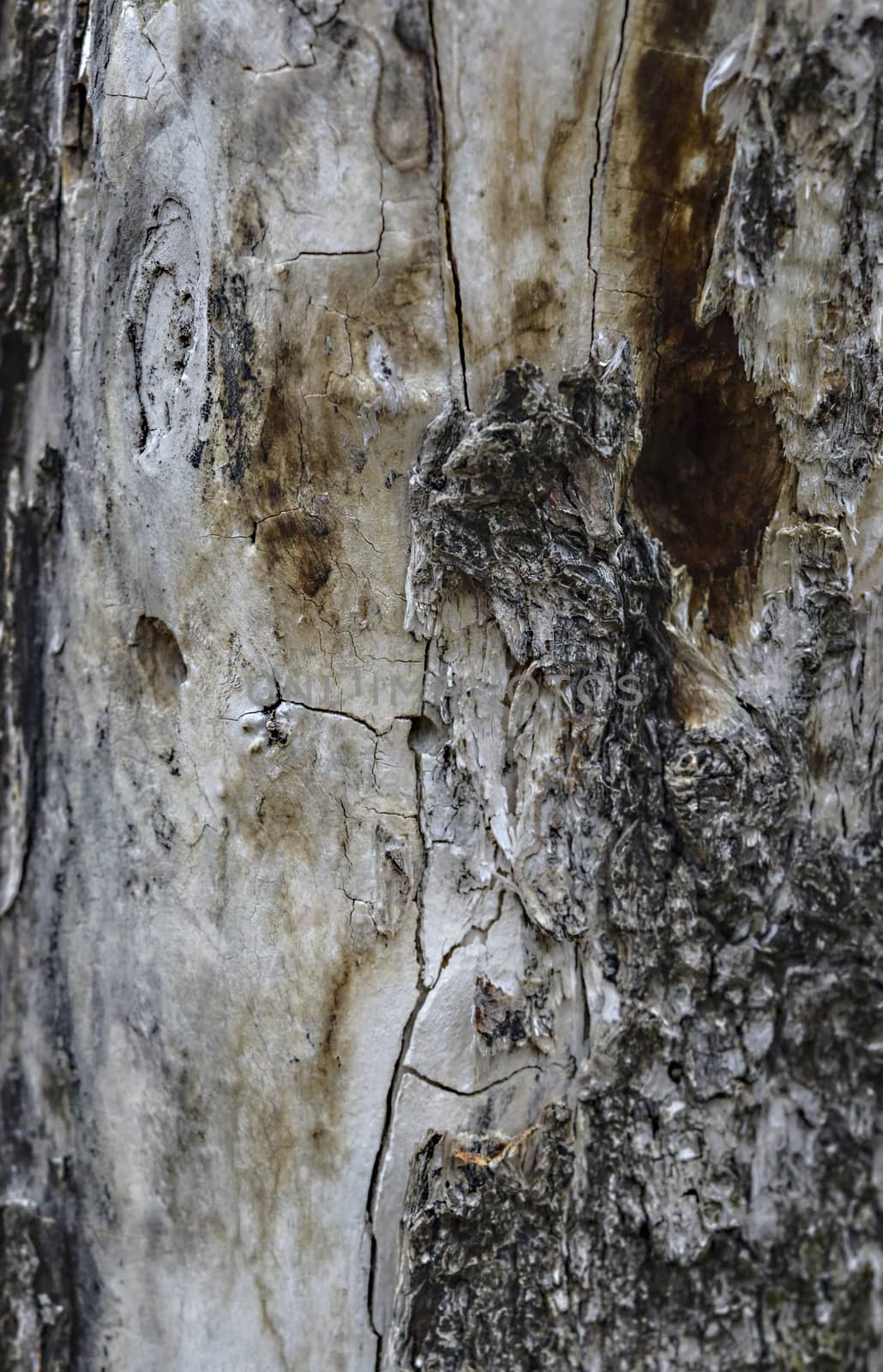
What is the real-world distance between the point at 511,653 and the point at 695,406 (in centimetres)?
36

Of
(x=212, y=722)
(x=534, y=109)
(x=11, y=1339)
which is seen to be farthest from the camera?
(x=11, y=1339)

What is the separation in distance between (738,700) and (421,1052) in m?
0.56

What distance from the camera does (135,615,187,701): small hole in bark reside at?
4.15 ft

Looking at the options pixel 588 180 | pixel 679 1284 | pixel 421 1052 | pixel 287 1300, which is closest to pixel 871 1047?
pixel 679 1284

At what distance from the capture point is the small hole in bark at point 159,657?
1266 mm

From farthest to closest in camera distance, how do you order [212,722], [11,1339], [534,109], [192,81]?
1. [11,1339]
2. [212,722]
3. [192,81]
4. [534,109]

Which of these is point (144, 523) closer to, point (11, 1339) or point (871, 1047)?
point (871, 1047)

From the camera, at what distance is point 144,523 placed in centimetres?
123

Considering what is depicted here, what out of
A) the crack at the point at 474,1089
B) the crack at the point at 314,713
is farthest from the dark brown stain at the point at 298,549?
the crack at the point at 474,1089

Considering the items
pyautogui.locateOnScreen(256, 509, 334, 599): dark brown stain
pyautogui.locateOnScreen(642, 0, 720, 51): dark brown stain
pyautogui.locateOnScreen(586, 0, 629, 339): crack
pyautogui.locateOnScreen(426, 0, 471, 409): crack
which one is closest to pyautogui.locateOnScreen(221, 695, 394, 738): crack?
pyautogui.locateOnScreen(256, 509, 334, 599): dark brown stain

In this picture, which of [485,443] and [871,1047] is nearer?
[485,443]

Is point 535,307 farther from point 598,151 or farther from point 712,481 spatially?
point 712,481

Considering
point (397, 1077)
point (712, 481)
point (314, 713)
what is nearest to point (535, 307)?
point (712, 481)

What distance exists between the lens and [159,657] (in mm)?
1281
